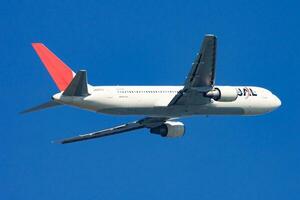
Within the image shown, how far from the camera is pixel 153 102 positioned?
73.5 m

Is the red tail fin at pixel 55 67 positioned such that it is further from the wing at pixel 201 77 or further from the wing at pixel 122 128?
the wing at pixel 201 77

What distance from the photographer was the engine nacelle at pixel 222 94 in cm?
7231

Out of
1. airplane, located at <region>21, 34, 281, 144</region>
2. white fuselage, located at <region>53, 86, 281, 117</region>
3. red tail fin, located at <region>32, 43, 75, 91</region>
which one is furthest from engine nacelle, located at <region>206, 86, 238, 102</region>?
red tail fin, located at <region>32, 43, 75, 91</region>

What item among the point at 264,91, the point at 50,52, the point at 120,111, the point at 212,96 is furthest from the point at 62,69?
the point at 264,91

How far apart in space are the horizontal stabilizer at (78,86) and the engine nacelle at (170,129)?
11.9 metres

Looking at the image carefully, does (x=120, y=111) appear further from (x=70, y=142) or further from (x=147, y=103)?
(x=70, y=142)

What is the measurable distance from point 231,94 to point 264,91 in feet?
27.1

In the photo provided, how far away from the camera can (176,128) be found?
79625 millimetres

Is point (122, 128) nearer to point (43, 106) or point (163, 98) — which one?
point (163, 98)

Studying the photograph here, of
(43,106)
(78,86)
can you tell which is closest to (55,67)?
(43,106)

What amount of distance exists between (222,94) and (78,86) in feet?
39.4

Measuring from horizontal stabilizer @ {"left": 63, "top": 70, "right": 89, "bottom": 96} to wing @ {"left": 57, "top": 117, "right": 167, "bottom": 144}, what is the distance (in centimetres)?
1134

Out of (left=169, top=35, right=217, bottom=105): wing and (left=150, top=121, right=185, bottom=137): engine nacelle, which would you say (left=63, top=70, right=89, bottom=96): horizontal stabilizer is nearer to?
(left=169, top=35, right=217, bottom=105): wing

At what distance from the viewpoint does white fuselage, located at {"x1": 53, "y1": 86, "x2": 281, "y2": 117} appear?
7119 cm
